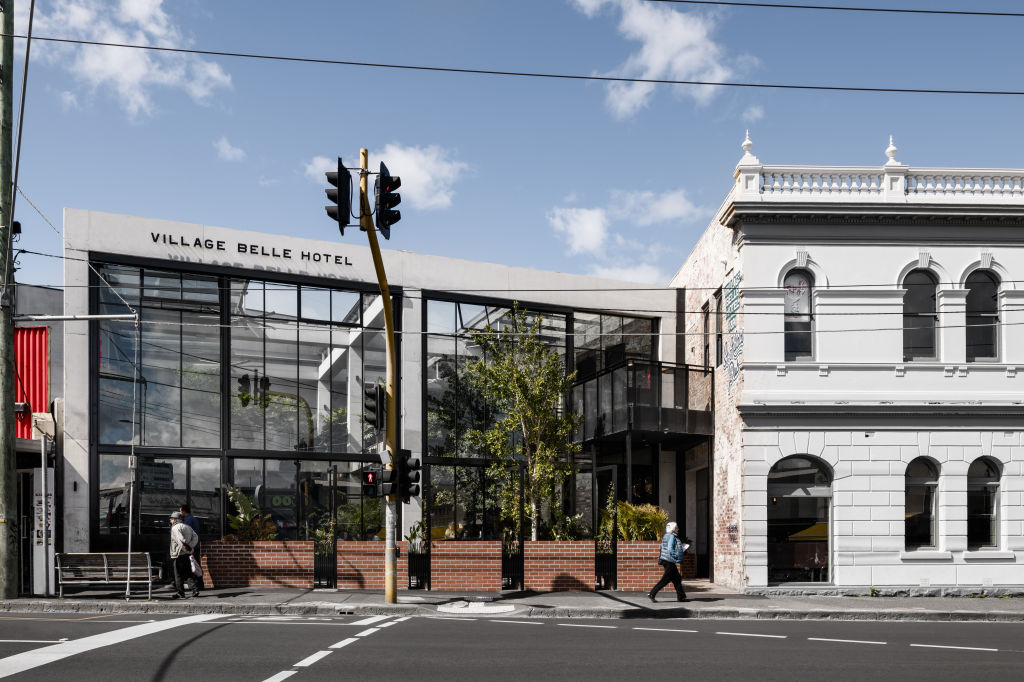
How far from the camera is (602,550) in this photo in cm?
2097

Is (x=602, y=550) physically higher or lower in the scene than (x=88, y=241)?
lower

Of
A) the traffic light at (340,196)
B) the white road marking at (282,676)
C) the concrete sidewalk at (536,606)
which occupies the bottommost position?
the concrete sidewalk at (536,606)

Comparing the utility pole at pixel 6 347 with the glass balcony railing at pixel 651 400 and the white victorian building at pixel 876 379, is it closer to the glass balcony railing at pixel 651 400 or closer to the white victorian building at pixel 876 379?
the glass balcony railing at pixel 651 400

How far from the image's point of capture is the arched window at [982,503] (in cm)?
2161

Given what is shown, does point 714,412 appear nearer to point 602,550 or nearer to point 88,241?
point 602,550

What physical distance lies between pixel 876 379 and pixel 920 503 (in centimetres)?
288

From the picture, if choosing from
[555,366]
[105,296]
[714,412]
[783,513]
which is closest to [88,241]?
[105,296]

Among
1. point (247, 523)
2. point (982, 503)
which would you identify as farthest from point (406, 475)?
point (982, 503)

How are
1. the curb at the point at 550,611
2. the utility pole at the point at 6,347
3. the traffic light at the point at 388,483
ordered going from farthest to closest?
the traffic light at the point at 388,483
the utility pole at the point at 6,347
the curb at the point at 550,611

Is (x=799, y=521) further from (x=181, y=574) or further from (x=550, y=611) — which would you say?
(x=181, y=574)

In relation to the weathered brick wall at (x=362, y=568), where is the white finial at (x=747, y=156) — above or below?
above

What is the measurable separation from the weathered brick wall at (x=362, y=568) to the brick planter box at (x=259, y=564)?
68cm

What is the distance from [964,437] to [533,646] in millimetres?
13395

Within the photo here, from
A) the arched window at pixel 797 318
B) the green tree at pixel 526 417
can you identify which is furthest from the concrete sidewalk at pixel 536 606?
the arched window at pixel 797 318
